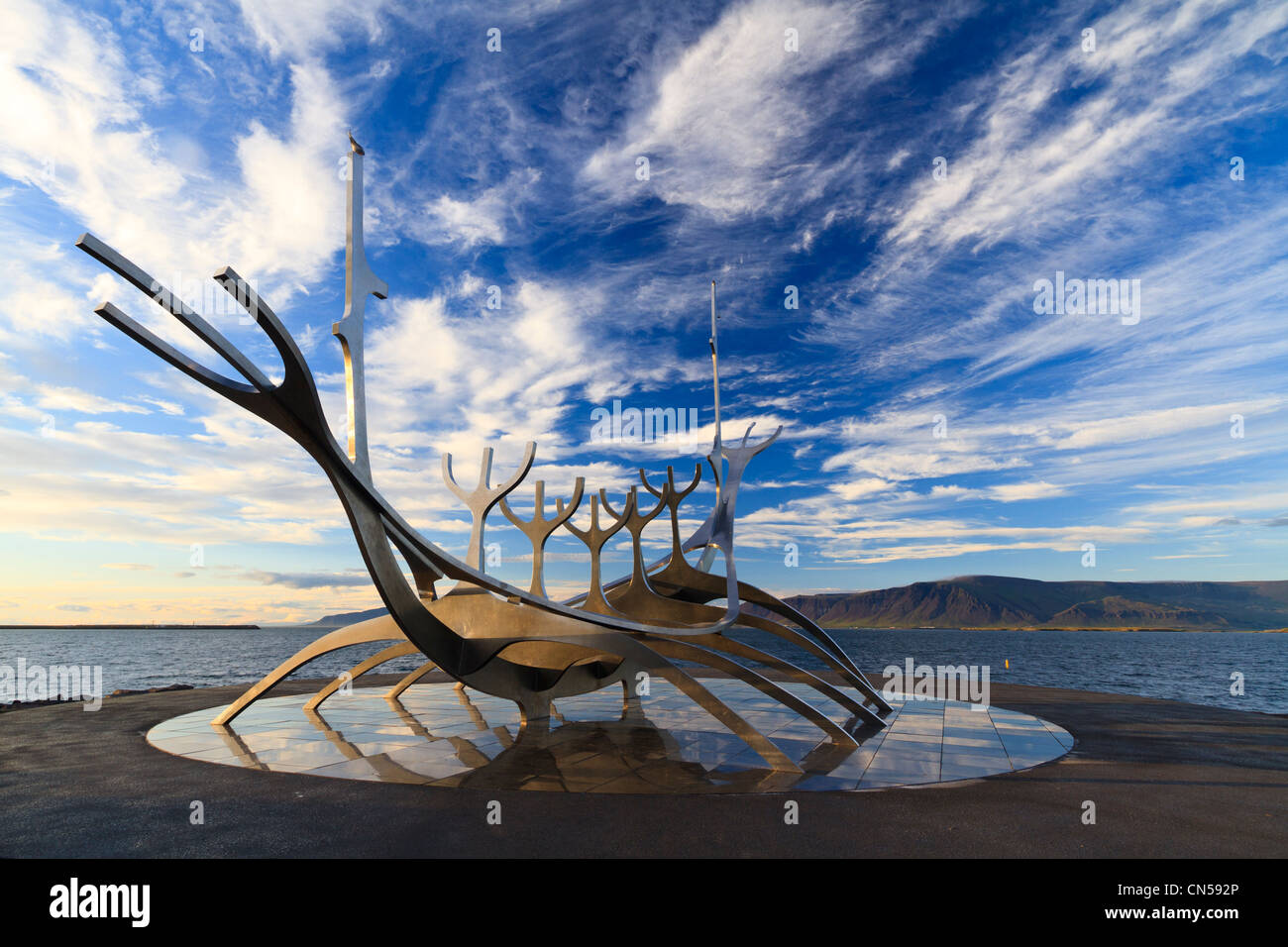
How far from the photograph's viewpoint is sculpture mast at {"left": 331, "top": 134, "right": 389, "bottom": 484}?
11.0m

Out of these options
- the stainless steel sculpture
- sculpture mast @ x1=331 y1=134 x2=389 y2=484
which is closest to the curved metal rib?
the stainless steel sculpture

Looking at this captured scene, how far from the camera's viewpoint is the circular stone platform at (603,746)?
10.7 metres

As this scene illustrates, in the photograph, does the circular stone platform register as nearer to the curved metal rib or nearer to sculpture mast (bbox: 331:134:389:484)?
the curved metal rib

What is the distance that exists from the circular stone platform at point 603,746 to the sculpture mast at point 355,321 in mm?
5279

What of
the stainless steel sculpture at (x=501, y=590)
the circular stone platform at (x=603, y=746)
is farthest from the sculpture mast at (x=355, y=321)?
the circular stone platform at (x=603, y=746)

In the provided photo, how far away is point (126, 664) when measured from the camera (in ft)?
236

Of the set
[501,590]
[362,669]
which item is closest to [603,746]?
[501,590]

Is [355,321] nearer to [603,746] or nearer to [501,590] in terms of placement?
[501,590]

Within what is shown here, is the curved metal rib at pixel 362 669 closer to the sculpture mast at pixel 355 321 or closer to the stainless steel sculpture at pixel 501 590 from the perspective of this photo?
the stainless steel sculpture at pixel 501 590

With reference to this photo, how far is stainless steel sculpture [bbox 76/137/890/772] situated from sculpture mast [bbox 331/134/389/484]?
0.02 metres

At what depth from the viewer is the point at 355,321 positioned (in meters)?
11.2
